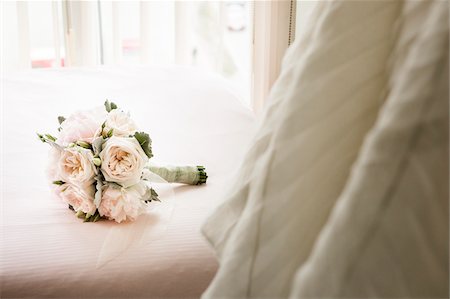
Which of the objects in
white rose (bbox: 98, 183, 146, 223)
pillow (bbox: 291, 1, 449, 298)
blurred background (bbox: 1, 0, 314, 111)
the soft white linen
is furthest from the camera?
blurred background (bbox: 1, 0, 314, 111)


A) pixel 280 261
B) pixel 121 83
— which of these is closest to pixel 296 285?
Result: pixel 280 261

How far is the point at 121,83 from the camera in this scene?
6.04ft

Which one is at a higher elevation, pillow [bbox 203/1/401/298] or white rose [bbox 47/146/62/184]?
pillow [bbox 203/1/401/298]

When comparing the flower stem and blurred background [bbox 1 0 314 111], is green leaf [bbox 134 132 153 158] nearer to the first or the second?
the flower stem

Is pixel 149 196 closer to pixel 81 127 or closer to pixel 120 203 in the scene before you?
pixel 120 203

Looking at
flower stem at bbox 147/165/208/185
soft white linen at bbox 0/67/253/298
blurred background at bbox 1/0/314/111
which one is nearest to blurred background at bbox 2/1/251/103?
blurred background at bbox 1/0/314/111

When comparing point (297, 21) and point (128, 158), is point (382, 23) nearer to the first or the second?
point (128, 158)

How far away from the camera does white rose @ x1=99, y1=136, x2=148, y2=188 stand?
1.01 meters

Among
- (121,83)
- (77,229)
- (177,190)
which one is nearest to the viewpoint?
(77,229)

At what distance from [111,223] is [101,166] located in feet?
0.38

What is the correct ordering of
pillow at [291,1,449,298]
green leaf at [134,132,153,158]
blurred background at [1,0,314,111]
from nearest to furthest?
1. pillow at [291,1,449,298]
2. green leaf at [134,132,153,158]
3. blurred background at [1,0,314,111]

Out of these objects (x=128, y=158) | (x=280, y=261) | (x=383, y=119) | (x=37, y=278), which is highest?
(x=383, y=119)

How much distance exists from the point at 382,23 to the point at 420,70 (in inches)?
3.8

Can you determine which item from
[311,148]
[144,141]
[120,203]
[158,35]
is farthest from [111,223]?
[158,35]
